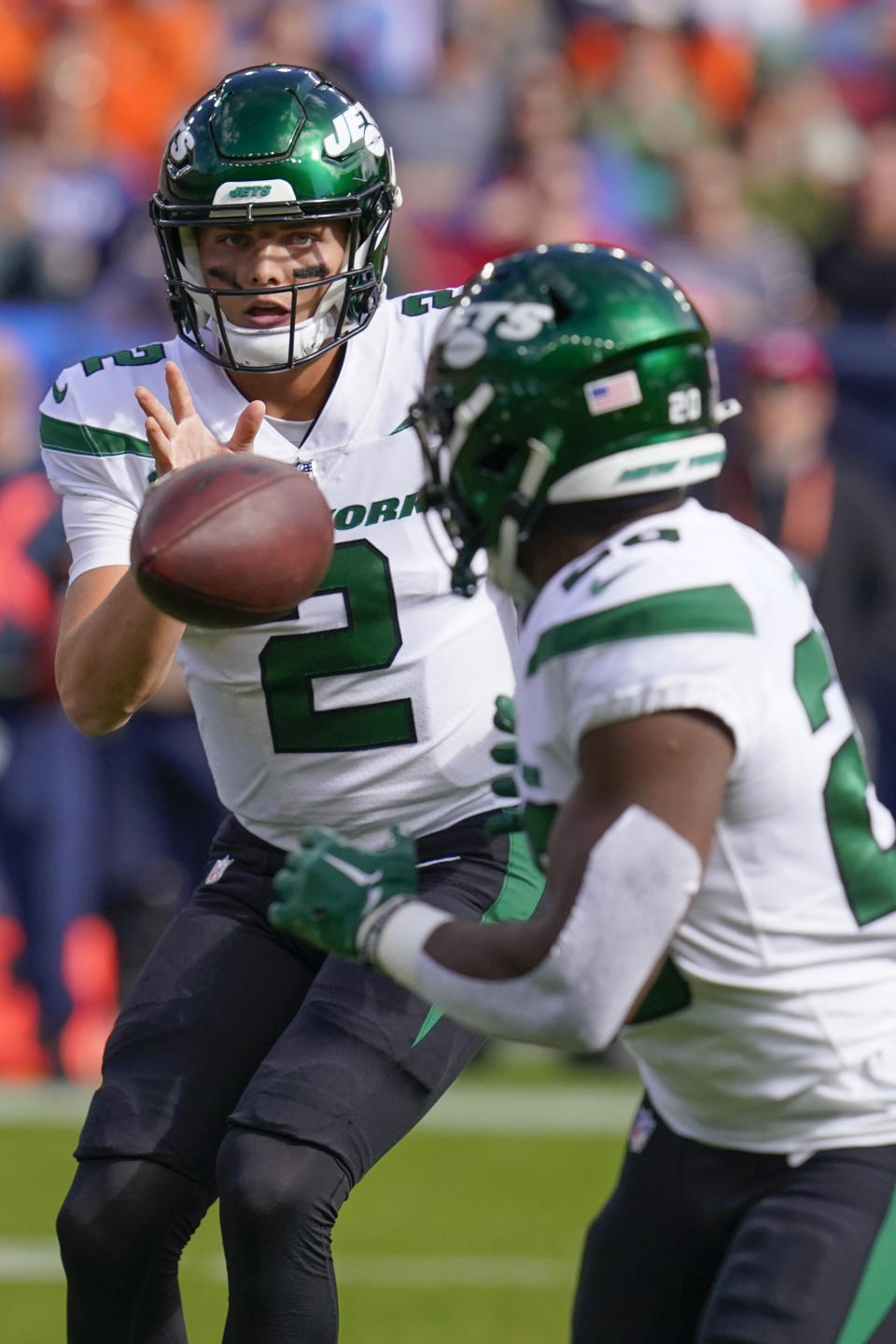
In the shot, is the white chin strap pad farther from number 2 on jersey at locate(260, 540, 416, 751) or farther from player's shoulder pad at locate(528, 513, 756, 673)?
number 2 on jersey at locate(260, 540, 416, 751)

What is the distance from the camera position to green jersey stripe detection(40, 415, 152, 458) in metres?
3.21

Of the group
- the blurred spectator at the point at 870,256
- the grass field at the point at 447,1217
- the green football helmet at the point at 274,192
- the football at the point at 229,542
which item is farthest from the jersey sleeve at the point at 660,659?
the blurred spectator at the point at 870,256

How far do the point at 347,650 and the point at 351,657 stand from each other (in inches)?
0.5

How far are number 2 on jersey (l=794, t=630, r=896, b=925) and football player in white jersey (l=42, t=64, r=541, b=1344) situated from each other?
0.85m

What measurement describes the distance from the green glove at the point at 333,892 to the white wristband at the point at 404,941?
0.03 meters

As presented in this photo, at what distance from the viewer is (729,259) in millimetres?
8750

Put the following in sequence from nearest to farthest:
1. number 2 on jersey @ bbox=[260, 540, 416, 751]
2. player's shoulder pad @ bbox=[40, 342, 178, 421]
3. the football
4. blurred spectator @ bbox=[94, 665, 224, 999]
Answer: the football → number 2 on jersey @ bbox=[260, 540, 416, 751] → player's shoulder pad @ bbox=[40, 342, 178, 421] → blurred spectator @ bbox=[94, 665, 224, 999]

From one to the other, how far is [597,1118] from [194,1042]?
3.66 meters

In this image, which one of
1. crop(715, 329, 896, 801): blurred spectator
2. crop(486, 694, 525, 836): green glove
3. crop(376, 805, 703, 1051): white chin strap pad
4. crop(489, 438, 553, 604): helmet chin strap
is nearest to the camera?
crop(376, 805, 703, 1051): white chin strap pad

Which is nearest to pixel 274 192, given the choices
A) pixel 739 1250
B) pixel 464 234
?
pixel 739 1250

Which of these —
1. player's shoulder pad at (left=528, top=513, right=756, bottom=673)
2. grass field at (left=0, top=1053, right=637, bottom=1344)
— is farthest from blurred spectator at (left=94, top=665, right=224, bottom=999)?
player's shoulder pad at (left=528, top=513, right=756, bottom=673)

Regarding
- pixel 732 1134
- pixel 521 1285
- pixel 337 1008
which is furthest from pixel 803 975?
pixel 521 1285

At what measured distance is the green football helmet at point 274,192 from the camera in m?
3.14

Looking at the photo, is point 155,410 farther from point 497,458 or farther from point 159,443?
point 497,458
